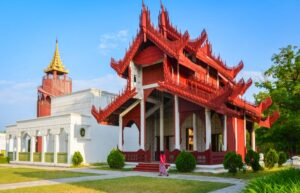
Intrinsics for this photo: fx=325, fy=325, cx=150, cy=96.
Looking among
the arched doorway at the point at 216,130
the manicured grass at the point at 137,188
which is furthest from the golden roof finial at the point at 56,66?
the manicured grass at the point at 137,188

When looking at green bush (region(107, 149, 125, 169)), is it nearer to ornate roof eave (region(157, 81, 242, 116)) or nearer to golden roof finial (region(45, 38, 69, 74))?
ornate roof eave (region(157, 81, 242, 116))

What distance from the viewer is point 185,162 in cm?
1803

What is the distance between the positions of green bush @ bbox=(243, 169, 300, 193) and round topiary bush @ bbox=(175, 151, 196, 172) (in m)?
9.00

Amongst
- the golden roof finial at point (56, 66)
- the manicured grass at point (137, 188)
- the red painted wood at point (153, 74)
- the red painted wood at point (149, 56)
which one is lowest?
the manicured grass at point (137, 188)

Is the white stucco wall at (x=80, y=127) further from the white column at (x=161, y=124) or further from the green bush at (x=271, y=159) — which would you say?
the green bush at (x=271, y=159)

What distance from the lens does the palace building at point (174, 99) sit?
1980cm

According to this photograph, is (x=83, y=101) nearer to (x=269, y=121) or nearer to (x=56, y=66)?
(x=56, y=66)

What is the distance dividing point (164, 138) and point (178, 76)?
562 centimetres

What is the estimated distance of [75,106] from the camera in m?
34.0

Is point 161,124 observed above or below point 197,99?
below

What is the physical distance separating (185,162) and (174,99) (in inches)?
171

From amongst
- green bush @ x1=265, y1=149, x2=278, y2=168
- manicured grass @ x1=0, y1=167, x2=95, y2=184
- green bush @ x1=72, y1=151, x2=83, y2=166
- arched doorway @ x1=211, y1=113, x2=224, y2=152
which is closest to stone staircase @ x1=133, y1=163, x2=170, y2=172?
manicured grass @ x1=0, y1=167, x2=95, y2=184

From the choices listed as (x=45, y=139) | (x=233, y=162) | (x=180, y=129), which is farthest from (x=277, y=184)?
(x=45, y=139)

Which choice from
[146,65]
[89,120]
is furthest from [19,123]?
[146,65]
